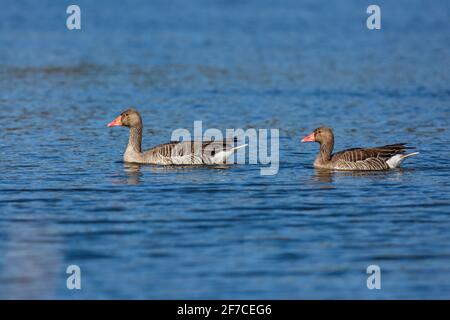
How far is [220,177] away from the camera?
16.0 meters

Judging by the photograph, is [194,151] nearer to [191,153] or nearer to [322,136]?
[191,153]

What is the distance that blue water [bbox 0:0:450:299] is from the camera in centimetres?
1066

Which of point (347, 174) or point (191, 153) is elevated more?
point (191, 153)

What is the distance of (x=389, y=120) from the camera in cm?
2247

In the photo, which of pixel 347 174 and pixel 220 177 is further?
pixel 347 174

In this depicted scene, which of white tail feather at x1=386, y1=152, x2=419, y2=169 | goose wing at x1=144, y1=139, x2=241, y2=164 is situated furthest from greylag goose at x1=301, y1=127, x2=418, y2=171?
goose wing at x1=144, y1=139, x2=241, y2=164

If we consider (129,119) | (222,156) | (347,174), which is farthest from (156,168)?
(347,174)

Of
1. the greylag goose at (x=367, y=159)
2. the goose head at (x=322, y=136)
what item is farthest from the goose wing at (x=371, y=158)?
the goose head at (x=322, y=136)

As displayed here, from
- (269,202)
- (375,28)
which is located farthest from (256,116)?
(375,28)

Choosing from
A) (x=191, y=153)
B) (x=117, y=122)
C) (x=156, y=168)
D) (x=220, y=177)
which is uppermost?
(x=117, y=122)

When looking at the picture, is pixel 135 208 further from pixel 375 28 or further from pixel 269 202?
pixel 375 28

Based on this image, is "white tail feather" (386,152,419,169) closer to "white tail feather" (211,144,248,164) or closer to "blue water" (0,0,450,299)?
"blue water" (0,0,450,299)
